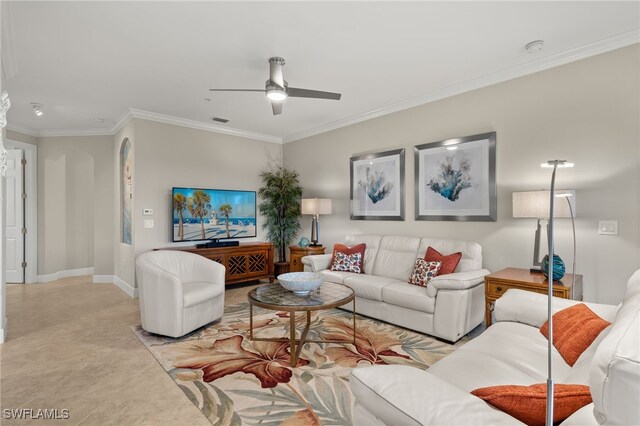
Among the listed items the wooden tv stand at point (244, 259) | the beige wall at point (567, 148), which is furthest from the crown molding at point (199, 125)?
the beige wall at point (567, 148)

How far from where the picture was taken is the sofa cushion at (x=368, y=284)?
366 centimetres

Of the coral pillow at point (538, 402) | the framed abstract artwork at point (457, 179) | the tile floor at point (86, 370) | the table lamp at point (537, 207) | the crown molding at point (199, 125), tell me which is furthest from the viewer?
the crown molding at point (199, 125)

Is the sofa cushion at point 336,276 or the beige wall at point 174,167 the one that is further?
the beige wall at point 174,167

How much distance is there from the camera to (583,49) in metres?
2.98

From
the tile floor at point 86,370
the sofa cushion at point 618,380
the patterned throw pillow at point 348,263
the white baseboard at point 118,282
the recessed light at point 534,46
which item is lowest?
the tile floor at point 86,370

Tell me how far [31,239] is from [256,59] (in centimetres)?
571

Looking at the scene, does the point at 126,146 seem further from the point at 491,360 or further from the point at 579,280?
the point at 579,280

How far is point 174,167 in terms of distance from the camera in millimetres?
5203

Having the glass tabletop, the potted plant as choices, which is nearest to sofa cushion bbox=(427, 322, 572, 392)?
the glass tabletop

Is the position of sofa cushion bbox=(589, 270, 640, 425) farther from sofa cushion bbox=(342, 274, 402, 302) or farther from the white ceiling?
sofa cushion bbox=(342, 274, 402, 302)

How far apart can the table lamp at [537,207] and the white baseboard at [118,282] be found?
506cm

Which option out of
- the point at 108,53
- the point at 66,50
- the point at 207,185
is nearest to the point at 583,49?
the point at 108,53

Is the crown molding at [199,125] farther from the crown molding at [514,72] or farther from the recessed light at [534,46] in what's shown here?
the recessed light at [534,46]

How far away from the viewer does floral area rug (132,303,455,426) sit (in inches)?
83.7
